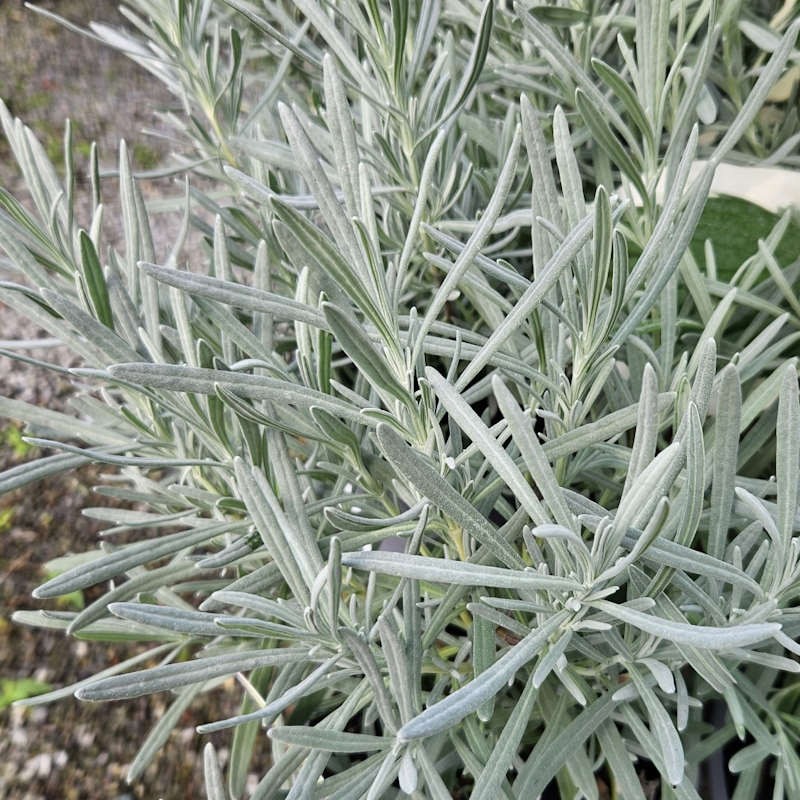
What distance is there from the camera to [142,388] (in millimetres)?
459

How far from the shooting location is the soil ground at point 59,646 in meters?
0.91

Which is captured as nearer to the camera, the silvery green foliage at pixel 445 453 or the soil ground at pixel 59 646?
the silvery green foliage at pixel 445 453

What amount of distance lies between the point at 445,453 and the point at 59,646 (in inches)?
32.5

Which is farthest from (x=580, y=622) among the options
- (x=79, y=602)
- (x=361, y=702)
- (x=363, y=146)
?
(x=79, y=602)

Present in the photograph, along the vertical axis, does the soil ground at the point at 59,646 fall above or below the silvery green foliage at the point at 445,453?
below

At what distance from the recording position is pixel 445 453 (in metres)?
0.45

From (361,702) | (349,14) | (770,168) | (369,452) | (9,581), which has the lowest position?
(9,581)

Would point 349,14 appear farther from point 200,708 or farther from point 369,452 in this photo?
point 200,708

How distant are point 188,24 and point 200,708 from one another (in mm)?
781

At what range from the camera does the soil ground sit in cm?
91

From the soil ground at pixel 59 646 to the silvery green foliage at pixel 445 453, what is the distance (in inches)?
11.8

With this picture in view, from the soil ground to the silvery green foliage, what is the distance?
301 mm

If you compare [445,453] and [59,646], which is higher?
[445,453]

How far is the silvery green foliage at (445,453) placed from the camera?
36 centimetres
